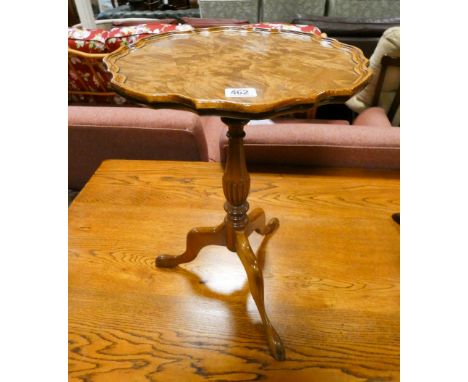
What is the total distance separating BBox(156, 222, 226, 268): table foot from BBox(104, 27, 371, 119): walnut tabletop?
19.6 inches

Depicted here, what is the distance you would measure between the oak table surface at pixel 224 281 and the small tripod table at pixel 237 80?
0.31ft

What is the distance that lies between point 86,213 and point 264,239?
0.74 m

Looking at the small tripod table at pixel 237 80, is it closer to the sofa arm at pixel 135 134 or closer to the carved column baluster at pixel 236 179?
the carved column baluster at pixel 236 179

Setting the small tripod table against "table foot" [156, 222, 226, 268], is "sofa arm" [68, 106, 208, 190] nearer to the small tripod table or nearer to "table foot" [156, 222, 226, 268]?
the small tripod table

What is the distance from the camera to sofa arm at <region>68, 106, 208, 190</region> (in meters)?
1.42

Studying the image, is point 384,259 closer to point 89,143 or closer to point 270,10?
point 89,143

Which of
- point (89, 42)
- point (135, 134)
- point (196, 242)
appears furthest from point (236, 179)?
point (89, 42)

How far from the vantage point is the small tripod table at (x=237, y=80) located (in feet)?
2.36

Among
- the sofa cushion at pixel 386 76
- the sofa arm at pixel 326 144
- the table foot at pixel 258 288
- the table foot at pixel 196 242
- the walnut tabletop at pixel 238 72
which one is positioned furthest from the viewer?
the sofa cushion at pixel 386 76

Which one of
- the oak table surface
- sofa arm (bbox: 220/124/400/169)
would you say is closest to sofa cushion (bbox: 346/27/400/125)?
sofa arm (bbox: 220/124/400/169)

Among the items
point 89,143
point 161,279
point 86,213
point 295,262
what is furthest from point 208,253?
point 89,143

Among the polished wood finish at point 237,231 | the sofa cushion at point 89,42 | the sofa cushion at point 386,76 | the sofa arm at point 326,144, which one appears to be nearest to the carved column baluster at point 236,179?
the polished wood finish at point 237,231

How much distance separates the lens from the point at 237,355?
999 mm

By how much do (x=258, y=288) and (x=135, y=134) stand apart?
84 cm
